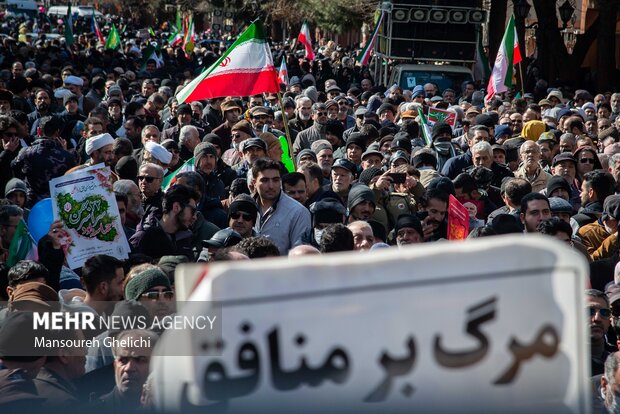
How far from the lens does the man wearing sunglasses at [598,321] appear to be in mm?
5777

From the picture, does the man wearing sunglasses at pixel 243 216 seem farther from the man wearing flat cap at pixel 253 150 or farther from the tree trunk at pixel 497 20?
the tree trunk at pixel 497 20

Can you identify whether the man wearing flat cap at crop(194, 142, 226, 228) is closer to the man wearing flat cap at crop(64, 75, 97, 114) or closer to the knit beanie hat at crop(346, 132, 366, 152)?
the knit beanie hat at crop(346, 132, 366, 152)

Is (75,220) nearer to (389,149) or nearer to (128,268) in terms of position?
(128,268)

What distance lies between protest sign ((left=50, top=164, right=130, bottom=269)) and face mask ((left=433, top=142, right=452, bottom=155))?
5.19 meters

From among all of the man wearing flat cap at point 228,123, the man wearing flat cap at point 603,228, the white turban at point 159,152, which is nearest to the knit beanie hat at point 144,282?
the man wearing flat cap at point 603,228

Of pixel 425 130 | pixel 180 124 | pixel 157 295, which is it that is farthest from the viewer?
pixel 180 124

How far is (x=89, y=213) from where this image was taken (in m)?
6.76

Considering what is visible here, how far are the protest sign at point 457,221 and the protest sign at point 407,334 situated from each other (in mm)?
5166

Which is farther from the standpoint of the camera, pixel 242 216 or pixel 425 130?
pixel 425 130

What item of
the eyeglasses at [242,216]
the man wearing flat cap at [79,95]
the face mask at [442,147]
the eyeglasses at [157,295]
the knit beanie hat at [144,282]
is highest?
the knit beanie hat at [144,282]

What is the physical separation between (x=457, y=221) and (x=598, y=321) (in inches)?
60.7

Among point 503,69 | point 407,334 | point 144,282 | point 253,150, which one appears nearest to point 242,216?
point 144,282

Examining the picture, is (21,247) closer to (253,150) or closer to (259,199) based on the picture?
(259,199)

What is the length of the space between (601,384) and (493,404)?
3109mm
